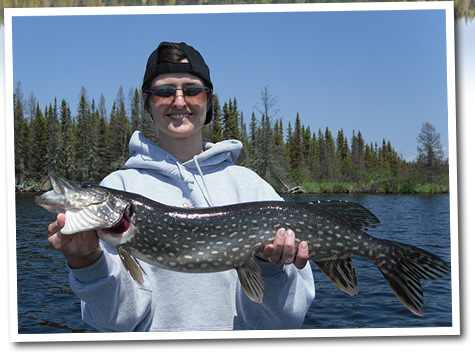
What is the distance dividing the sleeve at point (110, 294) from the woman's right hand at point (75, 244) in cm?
3

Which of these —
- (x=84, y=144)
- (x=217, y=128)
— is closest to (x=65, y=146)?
(x=84, y=144)

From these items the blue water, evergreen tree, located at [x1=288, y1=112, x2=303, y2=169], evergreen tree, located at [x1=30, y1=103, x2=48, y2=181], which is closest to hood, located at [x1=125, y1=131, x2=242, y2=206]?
evergreen tree, located at [x1=30, y1=103, x2=48, y2=181]

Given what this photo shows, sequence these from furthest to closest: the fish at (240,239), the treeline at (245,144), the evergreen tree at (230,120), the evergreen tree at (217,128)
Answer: the evergreen tree at (217,128)
the evergreen tree at (230,120)
the treeline at (245,144)
the fish at (240,239)

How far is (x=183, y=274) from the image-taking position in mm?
2209

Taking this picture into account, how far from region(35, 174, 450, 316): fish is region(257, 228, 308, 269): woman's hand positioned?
1.2 inches

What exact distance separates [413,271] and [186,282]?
1.03 metres

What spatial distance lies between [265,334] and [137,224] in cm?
125

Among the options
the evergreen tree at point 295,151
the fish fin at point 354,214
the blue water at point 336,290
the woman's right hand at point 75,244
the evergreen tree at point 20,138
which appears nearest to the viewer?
the woman's right hand at point 75,244

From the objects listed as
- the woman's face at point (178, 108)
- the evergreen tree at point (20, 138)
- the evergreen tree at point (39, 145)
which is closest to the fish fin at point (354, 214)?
the woman's face at point (178, 108)

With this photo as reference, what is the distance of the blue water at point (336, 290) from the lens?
15.0 ft

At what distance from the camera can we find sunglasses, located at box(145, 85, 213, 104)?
224cm

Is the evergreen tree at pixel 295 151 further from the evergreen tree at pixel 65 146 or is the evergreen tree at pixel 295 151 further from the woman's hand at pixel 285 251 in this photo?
the woman's hand at pixel 285 251

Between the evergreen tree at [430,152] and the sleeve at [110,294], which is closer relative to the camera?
the sleeve at [110,294]

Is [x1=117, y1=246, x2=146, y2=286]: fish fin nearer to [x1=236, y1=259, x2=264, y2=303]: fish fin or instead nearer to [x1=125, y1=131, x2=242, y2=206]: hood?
[x1=236, y1=259, x2=264, y2=303]: fish fin
